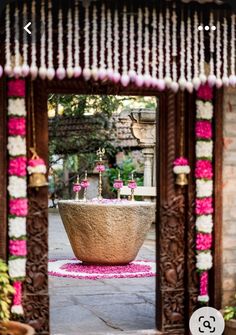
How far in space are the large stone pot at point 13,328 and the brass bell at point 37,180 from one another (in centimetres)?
111

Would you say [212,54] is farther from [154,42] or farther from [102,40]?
[102,40]

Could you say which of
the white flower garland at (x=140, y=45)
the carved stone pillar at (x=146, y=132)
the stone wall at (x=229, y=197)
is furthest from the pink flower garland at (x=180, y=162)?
the carved stone pillar at (x=146, y=132)

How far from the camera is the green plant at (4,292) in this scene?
527 cm

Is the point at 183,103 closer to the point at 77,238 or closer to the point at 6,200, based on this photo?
the point at 6,200

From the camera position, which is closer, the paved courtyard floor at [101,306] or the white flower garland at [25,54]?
the white flower garland at [25,54]

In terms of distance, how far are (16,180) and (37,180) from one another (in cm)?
17

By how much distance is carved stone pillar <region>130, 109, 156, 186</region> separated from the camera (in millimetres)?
12844

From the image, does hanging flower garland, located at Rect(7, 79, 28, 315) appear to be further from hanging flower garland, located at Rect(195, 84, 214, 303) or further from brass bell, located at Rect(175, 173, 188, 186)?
hanging flower garland, located at Rect(195, 84, 214, 303)

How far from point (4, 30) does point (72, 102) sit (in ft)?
31.1

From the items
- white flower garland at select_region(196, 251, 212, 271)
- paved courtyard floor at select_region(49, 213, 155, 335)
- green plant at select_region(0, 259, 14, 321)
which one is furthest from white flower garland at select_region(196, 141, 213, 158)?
green plant at select_region(0, 259, 14, 321)

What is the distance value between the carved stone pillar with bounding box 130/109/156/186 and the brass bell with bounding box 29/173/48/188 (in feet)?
24.0

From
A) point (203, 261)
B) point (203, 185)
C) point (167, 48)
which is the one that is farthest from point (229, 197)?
point (167, 48)

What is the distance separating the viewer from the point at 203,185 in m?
A: 5.91

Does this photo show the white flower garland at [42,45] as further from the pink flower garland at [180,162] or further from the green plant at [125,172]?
the green plant at [125,172]
